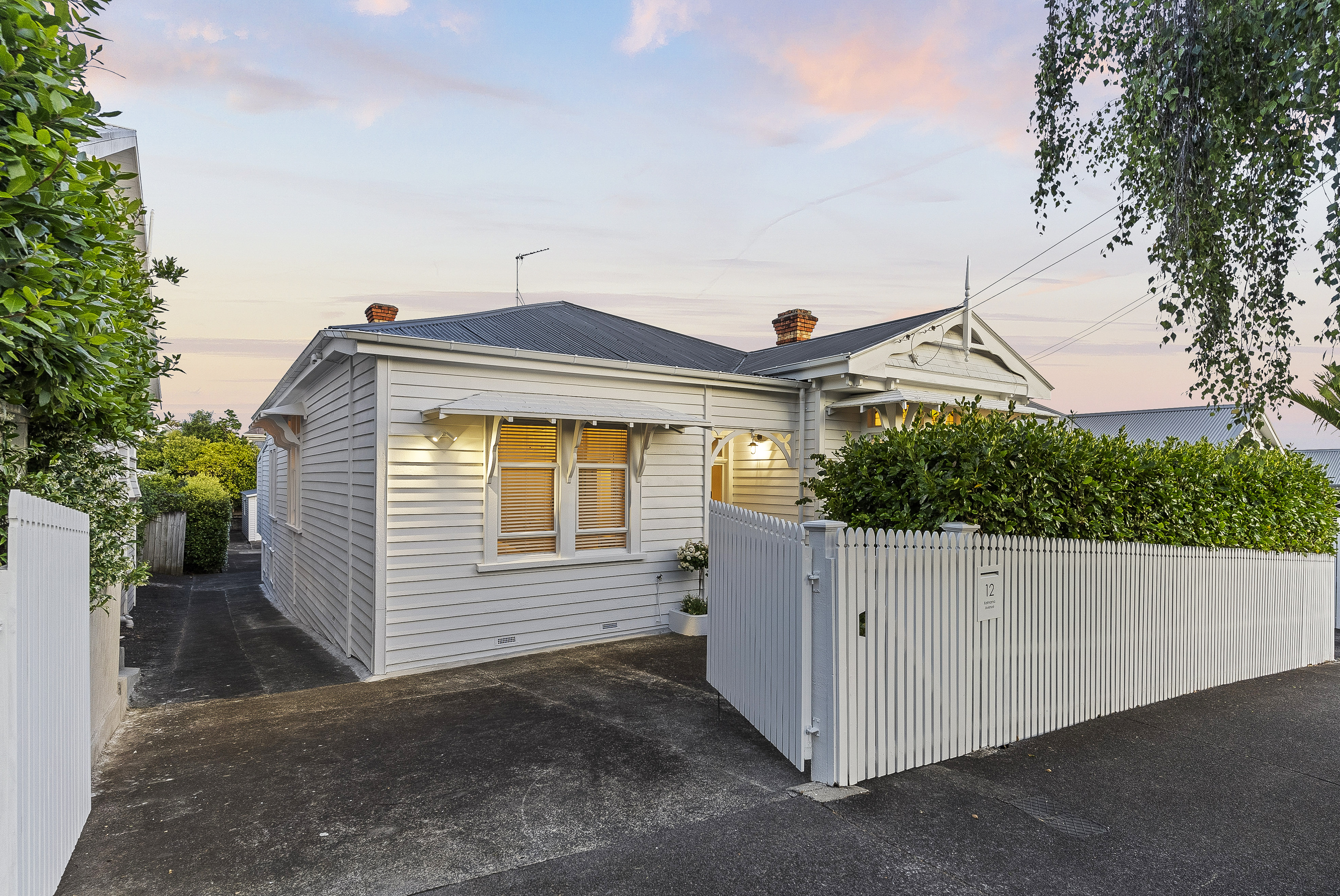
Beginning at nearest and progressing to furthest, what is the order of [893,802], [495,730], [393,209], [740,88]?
[893,802], [495,730], [740,88], [393,209]

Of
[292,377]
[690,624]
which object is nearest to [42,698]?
[690,624]

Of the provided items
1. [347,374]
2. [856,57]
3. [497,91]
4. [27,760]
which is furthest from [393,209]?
[27,760]

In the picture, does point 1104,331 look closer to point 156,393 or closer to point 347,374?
point 347,374

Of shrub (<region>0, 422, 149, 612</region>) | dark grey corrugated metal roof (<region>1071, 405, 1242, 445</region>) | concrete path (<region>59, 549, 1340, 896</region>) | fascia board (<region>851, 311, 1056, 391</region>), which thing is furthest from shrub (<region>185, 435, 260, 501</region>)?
dark grey corrugated metal roof (<region>1071, 405, 1242, 445</region>)

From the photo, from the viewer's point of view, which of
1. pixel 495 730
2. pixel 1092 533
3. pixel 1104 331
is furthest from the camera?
pixel 1104 331

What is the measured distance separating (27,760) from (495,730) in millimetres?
3482

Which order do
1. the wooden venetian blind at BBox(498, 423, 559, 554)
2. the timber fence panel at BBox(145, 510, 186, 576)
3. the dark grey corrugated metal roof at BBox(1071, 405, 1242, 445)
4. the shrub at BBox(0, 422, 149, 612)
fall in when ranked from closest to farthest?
the shrub at BBox(0, 422, 149, 612)
the wooden venetian blind at BBox(498, 423, 559, 554)
the timber fence panel at BBox(145, 510, 186, 576)
the dark grey corrugated metal roof at BBox(1071, 405, 1242, 445)

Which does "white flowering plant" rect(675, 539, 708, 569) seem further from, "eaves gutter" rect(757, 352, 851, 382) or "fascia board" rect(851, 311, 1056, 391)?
"fascia board" rect(851, 311, 1056, 391)

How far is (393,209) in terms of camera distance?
11422 mm

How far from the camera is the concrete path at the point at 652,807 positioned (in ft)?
11.2

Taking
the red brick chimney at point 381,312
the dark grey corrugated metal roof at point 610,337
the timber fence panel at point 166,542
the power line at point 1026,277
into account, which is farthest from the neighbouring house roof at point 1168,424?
the timber fence panel at point 166,542

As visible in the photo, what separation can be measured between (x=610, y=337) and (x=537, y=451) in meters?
2.82

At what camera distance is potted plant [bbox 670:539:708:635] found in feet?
29.9

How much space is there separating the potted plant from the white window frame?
69cm
